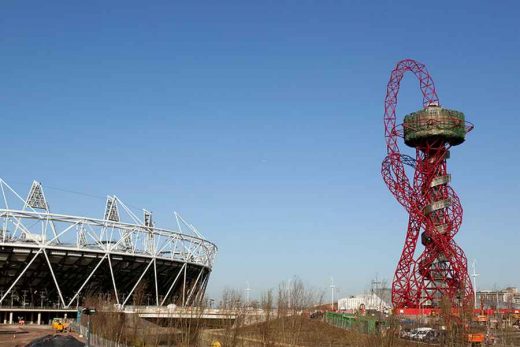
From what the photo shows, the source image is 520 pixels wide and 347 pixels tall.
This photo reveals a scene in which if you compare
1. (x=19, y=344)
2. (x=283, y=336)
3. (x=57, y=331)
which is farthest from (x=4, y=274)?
(x=283, y=336)

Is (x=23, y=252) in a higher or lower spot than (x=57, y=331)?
higher

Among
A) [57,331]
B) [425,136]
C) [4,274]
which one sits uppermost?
[425,136]

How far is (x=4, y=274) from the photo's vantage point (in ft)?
254

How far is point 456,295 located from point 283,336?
41.3 metres

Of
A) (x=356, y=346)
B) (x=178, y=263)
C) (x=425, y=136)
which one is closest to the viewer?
(x=356, y=346)

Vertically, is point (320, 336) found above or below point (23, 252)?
below

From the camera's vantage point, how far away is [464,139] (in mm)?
80500

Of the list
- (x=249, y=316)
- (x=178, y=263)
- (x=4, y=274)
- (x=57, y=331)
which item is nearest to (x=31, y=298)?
(x=4, y=274)

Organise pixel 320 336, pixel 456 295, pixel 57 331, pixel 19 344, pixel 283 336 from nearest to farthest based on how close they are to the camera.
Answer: pixel 283 336, pixel 19 344, pixel 320 336, pixel 57 331, pixel 456 295

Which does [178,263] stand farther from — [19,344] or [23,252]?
[19,344]

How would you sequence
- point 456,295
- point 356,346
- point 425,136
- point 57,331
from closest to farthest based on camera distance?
1. point 356,346
2. point 57,331
3. point 456,295
4. point 425,136

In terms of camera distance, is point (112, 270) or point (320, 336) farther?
point (112, 270)

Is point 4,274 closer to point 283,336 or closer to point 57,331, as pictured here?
point 57,331

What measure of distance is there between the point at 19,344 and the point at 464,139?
61642mm
